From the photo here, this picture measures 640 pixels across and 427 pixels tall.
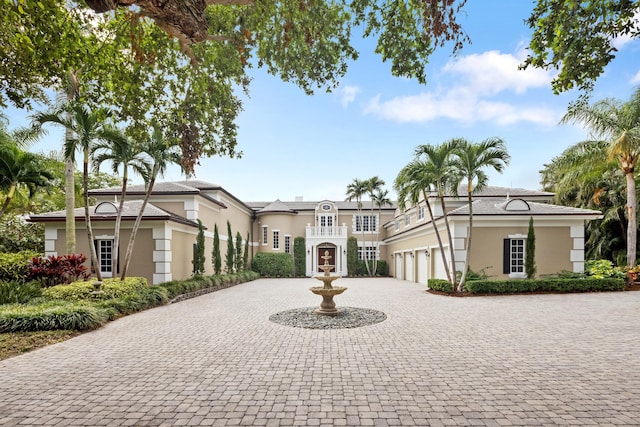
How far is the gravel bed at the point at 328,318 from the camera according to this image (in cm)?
951

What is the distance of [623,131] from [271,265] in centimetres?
2630

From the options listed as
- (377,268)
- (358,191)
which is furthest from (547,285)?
(358,191)

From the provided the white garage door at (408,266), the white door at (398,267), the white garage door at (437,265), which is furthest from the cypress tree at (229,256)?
the white garage door at (437,265)

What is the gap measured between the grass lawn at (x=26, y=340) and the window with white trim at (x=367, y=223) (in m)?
28.5

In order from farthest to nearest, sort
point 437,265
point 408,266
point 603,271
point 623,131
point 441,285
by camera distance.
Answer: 1. point 408,266
2. point 437,265
3. point 623,131
4. point 603,271
5. point 441,285

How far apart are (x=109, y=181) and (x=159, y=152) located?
2154cm

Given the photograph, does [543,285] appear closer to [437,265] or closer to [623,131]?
[437,265]

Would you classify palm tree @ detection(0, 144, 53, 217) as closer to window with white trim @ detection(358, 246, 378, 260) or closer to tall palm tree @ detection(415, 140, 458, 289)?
tall palm tree @ detection(415, 140, 458, 289)

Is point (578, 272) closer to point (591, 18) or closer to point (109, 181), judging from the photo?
point (591, 18)

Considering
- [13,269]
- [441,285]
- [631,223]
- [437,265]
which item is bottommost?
[441,285]

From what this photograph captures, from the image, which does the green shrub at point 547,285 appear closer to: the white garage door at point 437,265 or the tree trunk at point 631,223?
the tree trunk at point 631,223

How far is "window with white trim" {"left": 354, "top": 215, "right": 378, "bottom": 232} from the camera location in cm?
3505

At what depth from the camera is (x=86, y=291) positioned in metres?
12.0

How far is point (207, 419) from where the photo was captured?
416 centimetres
